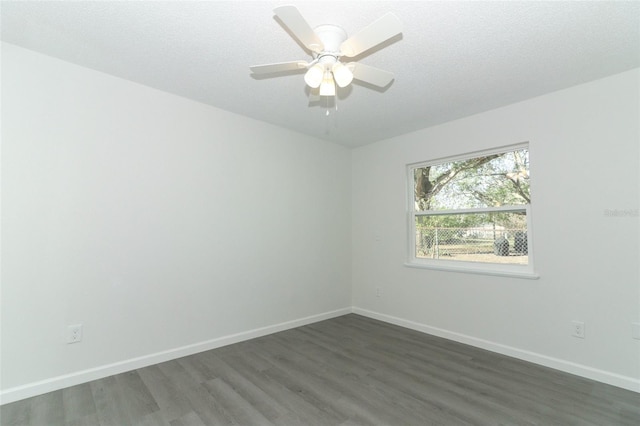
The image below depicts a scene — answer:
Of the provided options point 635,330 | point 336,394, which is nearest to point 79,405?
point 336,394

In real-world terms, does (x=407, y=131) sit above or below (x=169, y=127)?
above

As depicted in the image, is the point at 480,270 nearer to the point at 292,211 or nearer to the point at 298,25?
the point at 292,211

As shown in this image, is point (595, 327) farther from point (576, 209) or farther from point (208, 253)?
point (208, 253)

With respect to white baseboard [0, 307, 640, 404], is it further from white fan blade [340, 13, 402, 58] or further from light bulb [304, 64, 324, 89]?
white fan blade [340, 13, 402, 58]

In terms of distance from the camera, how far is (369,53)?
89.4 inches

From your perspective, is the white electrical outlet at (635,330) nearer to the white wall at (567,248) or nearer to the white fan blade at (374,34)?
the white wall at (567,248)

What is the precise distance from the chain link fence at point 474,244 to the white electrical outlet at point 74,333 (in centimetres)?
345

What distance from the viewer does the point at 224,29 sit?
2.02 m

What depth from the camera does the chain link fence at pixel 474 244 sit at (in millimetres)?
3135

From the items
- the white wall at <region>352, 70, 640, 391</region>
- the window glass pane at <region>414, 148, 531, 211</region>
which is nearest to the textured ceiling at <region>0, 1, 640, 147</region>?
the white wall at <region>352, 70, 640, 391</region>

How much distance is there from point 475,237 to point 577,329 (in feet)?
3.78

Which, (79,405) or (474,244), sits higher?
(474,244)

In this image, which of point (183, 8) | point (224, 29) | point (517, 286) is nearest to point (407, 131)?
point (517, 286)

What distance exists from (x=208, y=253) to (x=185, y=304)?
20.2 inches
